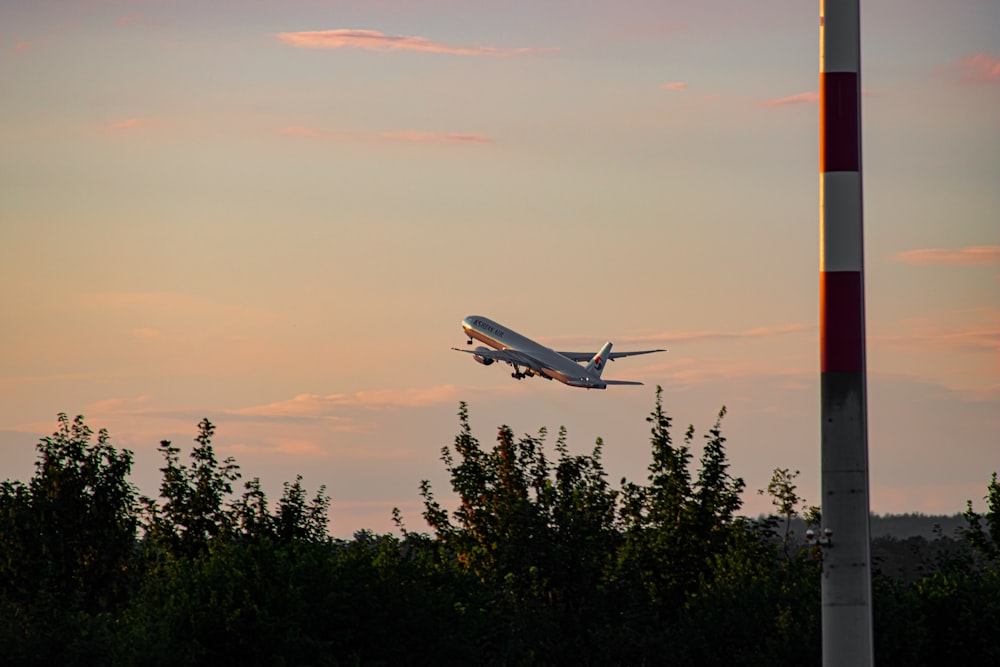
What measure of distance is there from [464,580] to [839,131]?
4467 centimetres

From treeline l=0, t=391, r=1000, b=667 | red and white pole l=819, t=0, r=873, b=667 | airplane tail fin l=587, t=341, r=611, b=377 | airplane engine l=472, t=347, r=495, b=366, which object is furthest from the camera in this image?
airplane tail fin l=587, t=341, r=611, b=377

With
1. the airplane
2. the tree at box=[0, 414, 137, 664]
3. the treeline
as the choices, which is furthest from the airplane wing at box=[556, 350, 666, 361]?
the tree at box=[0, 414, 137, 664]

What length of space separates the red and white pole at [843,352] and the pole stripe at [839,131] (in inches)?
1.0

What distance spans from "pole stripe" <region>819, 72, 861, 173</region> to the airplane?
104m

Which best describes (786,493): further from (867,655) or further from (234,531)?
(867,655)

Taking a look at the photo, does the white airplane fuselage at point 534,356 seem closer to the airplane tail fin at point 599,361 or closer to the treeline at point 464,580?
the airplane tail fin at point 599,361

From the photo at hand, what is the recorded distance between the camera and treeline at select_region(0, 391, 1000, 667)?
2537 inches

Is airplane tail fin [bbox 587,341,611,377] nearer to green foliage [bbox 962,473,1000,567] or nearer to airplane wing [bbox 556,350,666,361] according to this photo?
airplane wing [bbox 556,350,666,361]

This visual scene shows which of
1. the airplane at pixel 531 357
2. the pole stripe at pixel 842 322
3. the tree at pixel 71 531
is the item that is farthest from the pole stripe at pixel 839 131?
the airplane at pixel 531 357

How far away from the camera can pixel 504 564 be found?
87.6m

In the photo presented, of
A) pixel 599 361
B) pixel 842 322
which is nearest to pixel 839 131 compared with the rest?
pixel 842 322

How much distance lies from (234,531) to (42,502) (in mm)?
11287

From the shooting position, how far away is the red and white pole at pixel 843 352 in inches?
1502

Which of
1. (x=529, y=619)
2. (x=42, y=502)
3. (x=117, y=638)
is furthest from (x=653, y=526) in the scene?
(x=117, y=638)
